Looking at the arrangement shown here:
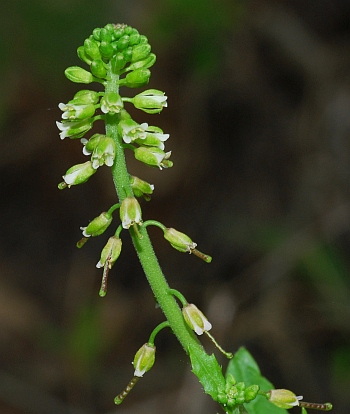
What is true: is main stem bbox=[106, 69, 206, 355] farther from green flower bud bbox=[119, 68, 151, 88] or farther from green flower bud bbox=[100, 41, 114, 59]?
green flower bud bbox=[100, 41, 114, 59]

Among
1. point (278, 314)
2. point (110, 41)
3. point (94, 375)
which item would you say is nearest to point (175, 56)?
point (278, 314)

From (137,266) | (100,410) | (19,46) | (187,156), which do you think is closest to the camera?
(100,410)

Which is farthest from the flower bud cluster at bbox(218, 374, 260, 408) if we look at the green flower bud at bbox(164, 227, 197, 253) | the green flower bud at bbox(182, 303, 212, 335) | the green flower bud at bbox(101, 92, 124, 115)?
the green flower bud at bbox(101, 92, 124, 115)

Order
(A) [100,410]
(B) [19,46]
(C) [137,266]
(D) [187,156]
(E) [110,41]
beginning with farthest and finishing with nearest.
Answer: (D) [187,156] → (C) [137,266] → (B) [19,46] → (A) [100,410] → (E) [110,41]

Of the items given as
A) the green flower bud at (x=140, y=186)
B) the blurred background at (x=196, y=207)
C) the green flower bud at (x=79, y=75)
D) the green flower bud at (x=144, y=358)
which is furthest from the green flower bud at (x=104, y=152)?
the blurred background at (x=196, y=207)

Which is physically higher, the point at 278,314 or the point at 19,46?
the point at 19,46

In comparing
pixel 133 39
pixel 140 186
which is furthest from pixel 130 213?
pixel 133 39

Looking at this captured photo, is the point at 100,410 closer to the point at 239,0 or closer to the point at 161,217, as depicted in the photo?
the point at 161,217

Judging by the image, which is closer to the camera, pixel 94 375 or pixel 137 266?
pixel 94 375

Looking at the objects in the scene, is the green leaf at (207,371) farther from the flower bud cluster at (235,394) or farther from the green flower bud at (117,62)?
the green flower bud at (117,62)
